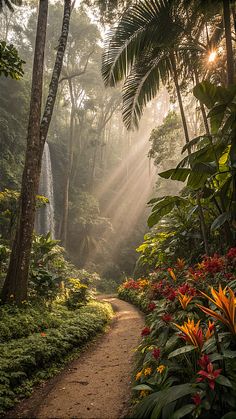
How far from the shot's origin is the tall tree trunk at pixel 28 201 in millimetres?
6695

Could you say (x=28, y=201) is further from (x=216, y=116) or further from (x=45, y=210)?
(x=45, y=210)

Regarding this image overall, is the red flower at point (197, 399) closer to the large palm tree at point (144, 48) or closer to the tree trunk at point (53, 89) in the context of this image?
the large palm tree at point (144, 48)

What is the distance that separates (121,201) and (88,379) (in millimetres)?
27775

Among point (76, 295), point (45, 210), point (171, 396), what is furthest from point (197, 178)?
point (45, 210)

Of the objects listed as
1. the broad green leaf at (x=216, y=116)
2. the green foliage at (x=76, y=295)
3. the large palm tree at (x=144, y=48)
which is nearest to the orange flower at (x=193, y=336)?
the broad green leaf at (x=216, y=116)

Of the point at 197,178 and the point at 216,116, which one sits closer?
the point at 197,178

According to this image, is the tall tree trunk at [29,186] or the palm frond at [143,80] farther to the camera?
the palm frond at [143,80]

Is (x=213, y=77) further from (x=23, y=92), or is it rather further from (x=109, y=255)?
(x=109, y=255)

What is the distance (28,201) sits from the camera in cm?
700

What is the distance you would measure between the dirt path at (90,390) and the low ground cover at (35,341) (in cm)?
20

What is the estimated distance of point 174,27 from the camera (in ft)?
20.8

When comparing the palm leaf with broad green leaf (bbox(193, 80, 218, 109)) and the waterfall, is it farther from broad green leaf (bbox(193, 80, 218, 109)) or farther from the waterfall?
the waterfall

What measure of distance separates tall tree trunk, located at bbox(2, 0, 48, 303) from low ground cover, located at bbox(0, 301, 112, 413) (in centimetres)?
46

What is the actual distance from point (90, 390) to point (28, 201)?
13.8 feet
